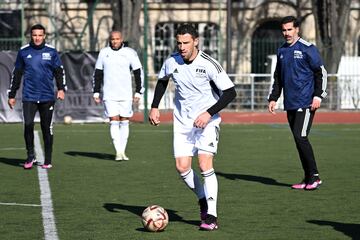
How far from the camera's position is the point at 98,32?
4162 cm

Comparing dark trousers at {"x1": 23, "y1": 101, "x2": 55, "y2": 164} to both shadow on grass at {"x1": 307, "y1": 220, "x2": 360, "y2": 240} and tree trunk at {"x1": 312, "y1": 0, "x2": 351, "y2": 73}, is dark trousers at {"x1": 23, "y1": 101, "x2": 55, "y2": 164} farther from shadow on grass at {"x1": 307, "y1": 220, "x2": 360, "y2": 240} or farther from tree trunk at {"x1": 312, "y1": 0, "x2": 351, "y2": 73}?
tree trunk at {"x1": 312, "y1": 0, "x2": 351, "y2": 73}

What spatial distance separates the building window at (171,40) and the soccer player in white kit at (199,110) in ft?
98.5

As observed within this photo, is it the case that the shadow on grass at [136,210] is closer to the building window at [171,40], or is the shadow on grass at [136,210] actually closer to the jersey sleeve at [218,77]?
the jersey sleeve at [218,77]

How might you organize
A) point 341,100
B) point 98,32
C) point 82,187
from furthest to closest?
point 98,32, point 341,100, point 82,187

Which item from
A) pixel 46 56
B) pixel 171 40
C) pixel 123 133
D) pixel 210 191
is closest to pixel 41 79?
pixel 46 56

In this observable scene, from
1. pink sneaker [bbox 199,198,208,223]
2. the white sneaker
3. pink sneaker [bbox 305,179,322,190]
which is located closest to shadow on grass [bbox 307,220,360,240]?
pink sneaker [bbox 199,198,208,223]

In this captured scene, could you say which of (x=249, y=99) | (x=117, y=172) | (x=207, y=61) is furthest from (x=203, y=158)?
(x=249, y=99)

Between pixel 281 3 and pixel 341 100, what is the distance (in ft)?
34.5

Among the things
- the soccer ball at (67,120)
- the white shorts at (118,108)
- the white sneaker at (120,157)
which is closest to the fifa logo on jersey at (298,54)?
the white shorts at (118,108)

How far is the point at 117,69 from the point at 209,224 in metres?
7.46

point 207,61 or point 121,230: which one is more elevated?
point 207,61

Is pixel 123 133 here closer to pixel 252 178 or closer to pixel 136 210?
pixel 252 178

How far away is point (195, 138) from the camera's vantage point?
1033cm

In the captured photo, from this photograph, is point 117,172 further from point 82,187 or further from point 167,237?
point 167,237
